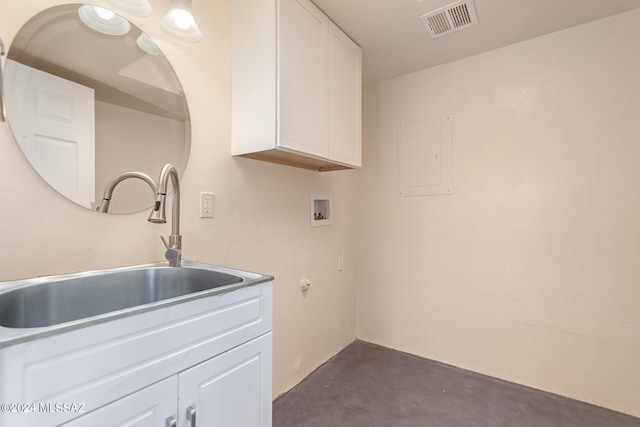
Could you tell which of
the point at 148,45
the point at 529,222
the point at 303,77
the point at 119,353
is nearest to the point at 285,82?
the point at 303,77

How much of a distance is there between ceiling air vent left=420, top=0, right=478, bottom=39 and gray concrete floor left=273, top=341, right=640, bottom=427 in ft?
7.70

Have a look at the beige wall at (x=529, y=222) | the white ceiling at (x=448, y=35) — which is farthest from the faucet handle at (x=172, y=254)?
the beige wall at (x=529, y=222)

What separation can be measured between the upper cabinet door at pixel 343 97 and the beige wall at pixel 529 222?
0.67 m

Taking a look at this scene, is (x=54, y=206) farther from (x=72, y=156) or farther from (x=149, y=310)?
(x=149, y=310)

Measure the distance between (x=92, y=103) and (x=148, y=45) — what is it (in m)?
0.35

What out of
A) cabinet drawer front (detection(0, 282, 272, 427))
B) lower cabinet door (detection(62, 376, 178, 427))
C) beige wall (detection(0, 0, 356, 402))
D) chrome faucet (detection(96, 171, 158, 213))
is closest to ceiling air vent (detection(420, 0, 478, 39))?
beige wall (detection(0, 0, 356, 402))

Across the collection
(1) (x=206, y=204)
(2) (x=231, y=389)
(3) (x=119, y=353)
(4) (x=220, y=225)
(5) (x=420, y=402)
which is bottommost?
(5) (x=420, y=402)

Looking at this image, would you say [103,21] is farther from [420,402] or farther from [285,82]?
[420,402]

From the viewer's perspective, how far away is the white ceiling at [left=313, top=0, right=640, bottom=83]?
5.47ft

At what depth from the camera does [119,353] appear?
0.66 meters

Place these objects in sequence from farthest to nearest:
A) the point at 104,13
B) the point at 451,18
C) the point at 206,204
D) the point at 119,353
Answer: the point at 451,18 < the point at 206,204 < the point at 104,13 < the point at 119,353

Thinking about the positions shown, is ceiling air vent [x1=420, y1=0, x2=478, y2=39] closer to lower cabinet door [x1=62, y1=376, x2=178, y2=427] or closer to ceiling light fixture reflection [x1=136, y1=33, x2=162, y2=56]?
ceiling light fixture reflection [x1=136, y1=33, x2=162, y2=56]

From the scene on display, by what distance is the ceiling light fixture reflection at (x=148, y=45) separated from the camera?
1209 mm

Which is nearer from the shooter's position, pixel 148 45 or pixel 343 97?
pixel 148 45
